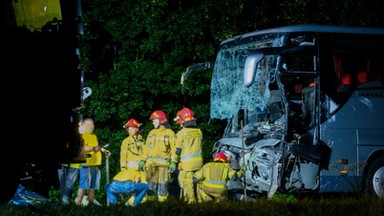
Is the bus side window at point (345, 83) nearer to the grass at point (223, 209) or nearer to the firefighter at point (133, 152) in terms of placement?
the grass at point (223, 209)

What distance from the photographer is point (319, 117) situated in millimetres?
12102

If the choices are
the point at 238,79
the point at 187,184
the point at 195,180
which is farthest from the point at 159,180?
the point at 238,79

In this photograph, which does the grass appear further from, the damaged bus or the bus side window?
the bus side window

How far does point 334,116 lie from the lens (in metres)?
12.1

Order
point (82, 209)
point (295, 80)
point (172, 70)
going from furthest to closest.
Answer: point (172, 70) < point (295, 80) < point (82, 209)

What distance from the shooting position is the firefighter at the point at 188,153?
12555mm

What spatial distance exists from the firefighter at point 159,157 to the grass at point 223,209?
15.5ft

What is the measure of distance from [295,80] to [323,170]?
8.37 ft

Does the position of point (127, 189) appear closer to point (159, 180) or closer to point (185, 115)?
point (159, 180)

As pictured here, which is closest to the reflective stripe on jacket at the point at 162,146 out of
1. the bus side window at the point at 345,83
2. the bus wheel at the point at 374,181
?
the bus side window at the point at 345,83

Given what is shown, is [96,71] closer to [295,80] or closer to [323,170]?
[295,80]

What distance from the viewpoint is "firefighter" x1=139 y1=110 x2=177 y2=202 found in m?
13.5

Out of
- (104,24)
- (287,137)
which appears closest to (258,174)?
(287,137)

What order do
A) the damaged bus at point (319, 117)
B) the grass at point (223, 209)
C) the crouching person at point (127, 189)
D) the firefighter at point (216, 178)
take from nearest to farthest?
the grass at point (223, 209), the firefighter at point (216, 178), the damaged bus at point (319, 117), the crouching person at point (127, 189)
